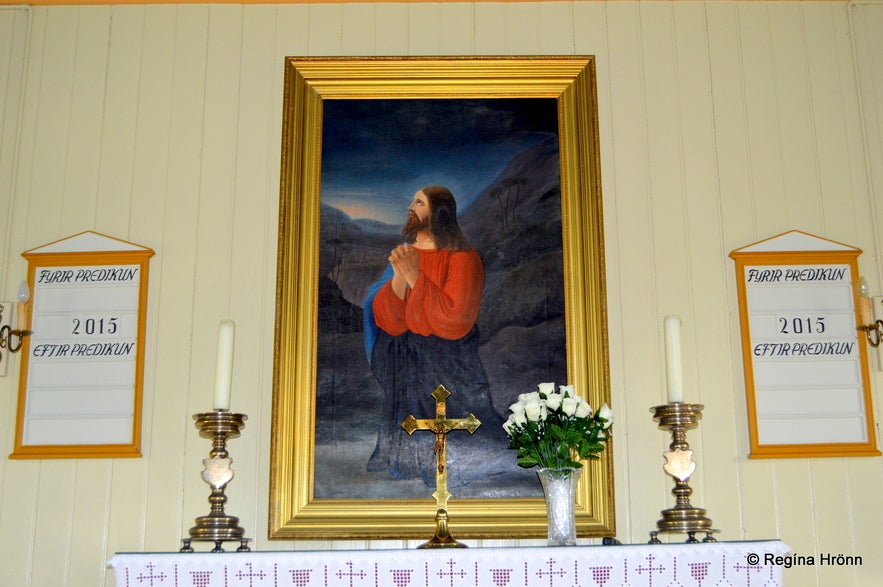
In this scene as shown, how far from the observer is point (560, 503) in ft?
9.54

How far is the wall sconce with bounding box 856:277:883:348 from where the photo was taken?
3498 mm

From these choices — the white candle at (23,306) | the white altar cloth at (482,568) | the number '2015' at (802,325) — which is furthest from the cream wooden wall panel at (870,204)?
the white candle at (23,306)

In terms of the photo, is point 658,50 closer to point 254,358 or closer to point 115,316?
point 254,358

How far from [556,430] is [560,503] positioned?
21cm

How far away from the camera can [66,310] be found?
358 cm

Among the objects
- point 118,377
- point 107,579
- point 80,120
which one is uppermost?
point 80,120

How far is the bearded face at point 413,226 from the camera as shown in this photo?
367 centimetres

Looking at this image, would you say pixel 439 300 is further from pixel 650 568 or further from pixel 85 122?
pixel 85 122

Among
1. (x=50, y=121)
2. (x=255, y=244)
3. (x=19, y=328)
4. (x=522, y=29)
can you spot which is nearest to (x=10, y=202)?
(x=50, y=121)

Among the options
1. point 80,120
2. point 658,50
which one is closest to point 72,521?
point 80,120

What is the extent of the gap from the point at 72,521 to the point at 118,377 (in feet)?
1.61

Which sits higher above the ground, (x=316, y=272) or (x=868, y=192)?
(x=868, y=192)

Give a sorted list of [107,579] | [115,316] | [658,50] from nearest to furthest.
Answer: [107,579] → [115,316] → [658,50]

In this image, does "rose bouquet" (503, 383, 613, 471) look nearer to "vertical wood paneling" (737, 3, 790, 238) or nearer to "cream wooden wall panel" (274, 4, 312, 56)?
"vertical wood paneling" (737, 3, 790, 238)
